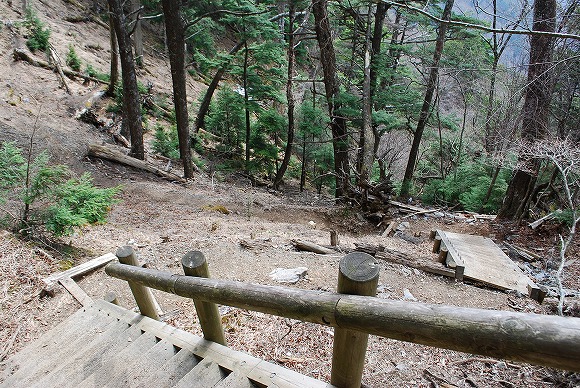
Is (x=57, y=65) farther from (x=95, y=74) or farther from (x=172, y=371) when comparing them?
(x=172, y=371)

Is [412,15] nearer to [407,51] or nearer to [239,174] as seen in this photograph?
[407,51]

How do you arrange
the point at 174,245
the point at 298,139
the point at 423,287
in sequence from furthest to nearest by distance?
the point at 298,139, the point at 174,245, the point at 423,287

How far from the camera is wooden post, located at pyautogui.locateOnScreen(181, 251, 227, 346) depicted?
2.62 m

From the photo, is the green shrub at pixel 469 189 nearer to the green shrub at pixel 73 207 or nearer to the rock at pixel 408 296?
the rock at pixel 408 296

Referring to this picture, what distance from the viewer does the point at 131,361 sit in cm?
267

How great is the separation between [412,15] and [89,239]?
44.5 ft

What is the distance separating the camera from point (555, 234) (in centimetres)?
736

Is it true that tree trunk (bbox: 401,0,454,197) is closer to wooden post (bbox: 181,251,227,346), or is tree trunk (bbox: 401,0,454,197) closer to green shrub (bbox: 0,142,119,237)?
green shrub (bbox: 0,142,119,237)

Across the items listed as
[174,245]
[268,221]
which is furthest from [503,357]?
[268,221]

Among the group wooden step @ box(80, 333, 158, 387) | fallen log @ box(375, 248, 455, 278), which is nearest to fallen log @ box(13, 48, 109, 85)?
fallen log @ box(375, 248, 455, 278)

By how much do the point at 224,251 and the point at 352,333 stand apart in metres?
4.08

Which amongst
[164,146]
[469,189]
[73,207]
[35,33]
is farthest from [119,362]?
[35,33]

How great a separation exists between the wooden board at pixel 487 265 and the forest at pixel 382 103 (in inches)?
70.6

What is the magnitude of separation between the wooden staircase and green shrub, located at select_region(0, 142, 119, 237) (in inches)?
64.1
